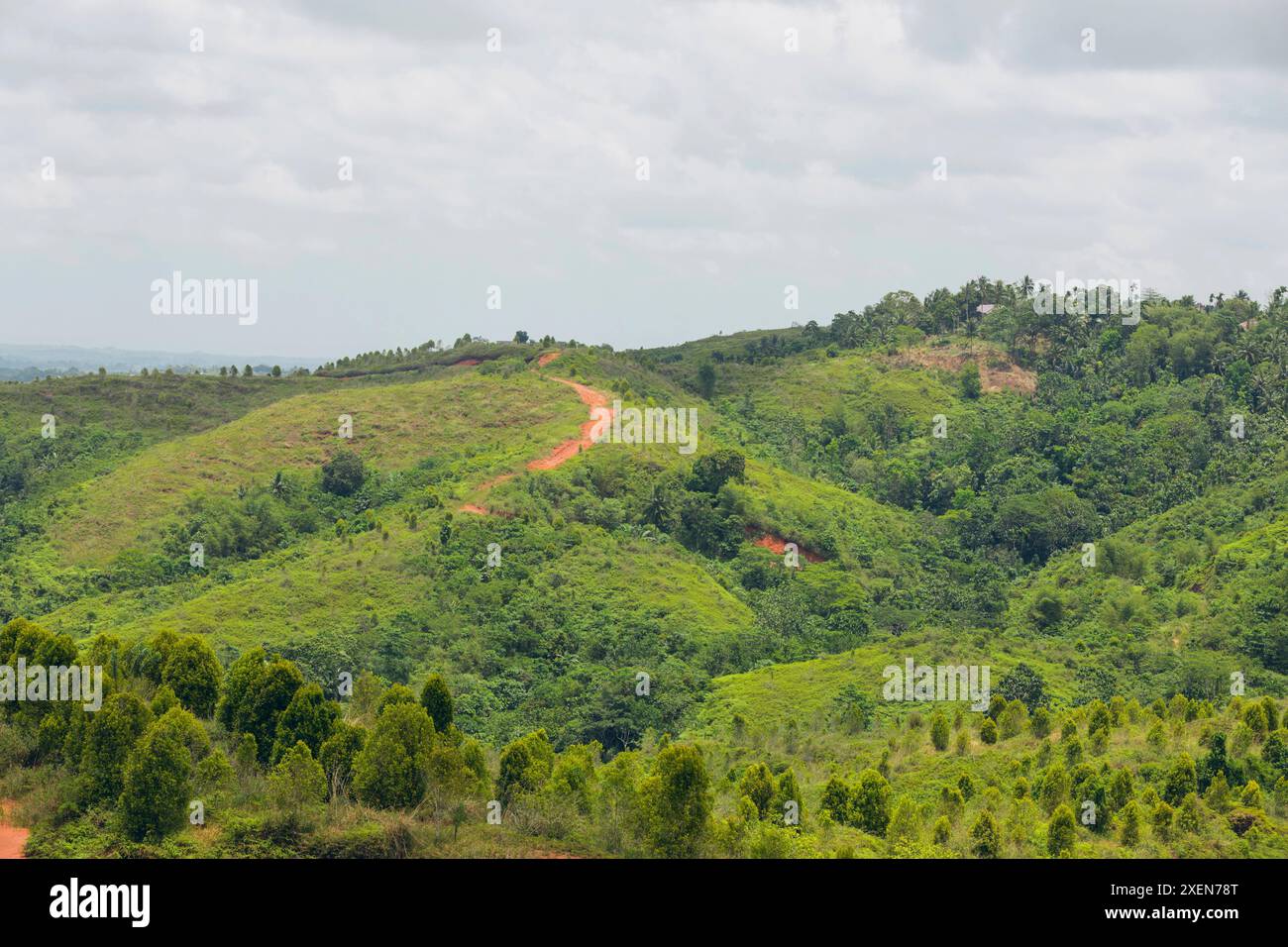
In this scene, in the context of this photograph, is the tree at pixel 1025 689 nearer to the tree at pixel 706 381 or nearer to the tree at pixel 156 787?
the tree at pixel 156 787

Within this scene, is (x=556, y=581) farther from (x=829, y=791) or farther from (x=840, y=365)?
(x=840, y=365)

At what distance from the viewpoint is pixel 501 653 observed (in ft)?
193

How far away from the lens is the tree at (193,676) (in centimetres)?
3828

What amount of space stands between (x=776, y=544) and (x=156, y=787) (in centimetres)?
4646

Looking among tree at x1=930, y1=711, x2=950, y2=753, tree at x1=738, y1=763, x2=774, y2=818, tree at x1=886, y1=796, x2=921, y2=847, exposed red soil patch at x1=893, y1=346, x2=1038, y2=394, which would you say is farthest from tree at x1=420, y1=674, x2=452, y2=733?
exposed red soil patch at x1=893, y1=346, x2=1038, y2=394

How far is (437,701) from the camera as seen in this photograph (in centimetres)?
3847

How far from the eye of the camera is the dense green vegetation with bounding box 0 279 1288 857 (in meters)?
33.7

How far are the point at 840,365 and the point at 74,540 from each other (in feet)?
195

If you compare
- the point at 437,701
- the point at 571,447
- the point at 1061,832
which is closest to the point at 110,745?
the point at 437,701

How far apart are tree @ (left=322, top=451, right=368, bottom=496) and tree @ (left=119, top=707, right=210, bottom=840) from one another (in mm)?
46776

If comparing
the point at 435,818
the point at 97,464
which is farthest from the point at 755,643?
the point at 97,464

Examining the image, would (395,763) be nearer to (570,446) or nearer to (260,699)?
(260,699)

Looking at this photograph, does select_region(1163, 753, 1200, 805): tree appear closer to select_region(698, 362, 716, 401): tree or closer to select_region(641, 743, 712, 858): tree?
select_region(641, 743, 712, 858): tree

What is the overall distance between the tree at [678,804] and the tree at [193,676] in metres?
14.2
